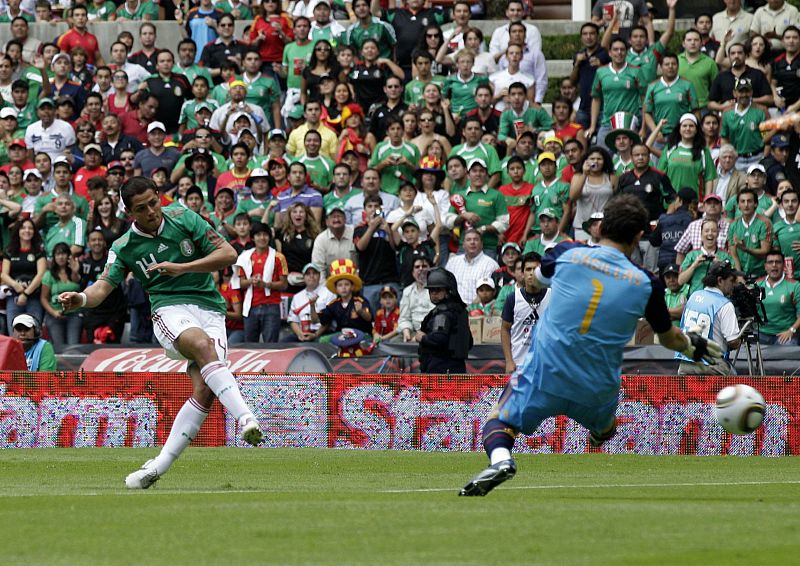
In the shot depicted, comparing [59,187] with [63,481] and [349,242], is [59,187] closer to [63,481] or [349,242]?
[349,242]

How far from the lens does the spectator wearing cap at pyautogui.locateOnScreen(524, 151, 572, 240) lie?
2094 cm

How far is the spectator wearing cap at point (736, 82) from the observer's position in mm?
21828

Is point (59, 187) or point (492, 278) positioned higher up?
point (59, 187)

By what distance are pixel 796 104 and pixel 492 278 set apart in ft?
17.4

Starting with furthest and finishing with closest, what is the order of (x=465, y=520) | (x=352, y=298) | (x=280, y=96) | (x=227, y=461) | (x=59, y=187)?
(x=280, y=96), (x=59, y=187), (x=352, y=298), (x=227, y=461), (x=465, y=520)

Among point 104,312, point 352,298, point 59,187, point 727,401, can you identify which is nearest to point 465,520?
point 727,401

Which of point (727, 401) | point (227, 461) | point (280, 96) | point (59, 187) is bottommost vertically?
point (227, 461)

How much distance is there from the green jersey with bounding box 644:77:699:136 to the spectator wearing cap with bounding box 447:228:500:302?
3647 millimetres

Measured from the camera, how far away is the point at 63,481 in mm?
11719

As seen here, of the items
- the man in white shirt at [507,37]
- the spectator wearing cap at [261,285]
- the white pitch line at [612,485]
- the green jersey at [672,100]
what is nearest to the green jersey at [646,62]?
the green jersey at [672,100]

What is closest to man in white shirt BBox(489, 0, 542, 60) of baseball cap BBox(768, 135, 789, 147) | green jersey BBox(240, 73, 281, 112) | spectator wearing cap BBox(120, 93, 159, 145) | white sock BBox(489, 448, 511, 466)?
green jersey BBox(240, 73, 281, 112)

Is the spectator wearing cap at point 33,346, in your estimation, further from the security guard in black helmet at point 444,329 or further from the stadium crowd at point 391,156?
the security guard in black helmet at point 444,329

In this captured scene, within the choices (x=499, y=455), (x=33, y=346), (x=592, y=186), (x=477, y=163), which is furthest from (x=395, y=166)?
(x=499, y=455)

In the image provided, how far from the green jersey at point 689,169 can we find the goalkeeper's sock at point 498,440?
12.4 meters
